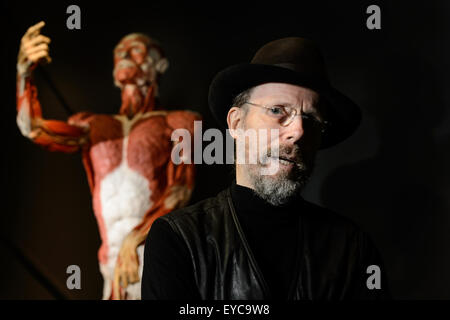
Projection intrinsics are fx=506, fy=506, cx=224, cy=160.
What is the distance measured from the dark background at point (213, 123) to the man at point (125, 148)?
192mm

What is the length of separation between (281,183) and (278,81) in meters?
0.20

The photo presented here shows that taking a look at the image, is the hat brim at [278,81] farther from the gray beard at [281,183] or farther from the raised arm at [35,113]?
the raised arm at [35,113]

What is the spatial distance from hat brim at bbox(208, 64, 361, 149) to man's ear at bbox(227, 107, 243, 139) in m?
0.04

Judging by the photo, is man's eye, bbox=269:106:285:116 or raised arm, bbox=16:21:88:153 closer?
man's eye, bbox=269:106:285:116

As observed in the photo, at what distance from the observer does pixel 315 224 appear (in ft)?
3.47

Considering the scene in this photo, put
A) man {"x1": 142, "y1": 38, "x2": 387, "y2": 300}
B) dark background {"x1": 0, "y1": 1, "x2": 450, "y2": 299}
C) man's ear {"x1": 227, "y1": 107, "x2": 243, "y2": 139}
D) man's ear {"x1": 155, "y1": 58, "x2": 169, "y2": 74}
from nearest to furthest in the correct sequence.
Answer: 1. man {"x1": 142, "y1": 38, "x2": 387, "y2": 300}
2. man's ear {"x1": 227, "y1": 107, "x2": 243, "y2": 139}
3. dark background {"x1": 0, "y1": 1, "x2": 450, "y2": 299}
4. man's ear {"x1": 155, "y1": 58, "x2": 169, "y2": 74}

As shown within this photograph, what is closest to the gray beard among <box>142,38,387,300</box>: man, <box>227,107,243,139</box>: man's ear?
<box>142,38,387,300</box>: man

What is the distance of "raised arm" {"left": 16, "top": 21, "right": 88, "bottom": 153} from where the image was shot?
5.57 ft

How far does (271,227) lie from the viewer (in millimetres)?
1028

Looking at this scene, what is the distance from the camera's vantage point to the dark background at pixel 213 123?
168 centimetres

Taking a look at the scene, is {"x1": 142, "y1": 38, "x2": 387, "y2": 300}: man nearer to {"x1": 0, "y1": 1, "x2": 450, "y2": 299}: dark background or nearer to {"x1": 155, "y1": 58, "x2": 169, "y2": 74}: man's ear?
{"x1": 0, "y1": 1, "x2": 450, "y2": 299}: dark background

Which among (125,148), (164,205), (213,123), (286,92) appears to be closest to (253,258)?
(286,92)

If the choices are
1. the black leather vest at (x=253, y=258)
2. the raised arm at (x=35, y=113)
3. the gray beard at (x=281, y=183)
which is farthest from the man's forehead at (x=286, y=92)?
the raised arm at (x=35, y=113)

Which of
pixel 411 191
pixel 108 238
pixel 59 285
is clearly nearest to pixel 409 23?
pixel 411 191
